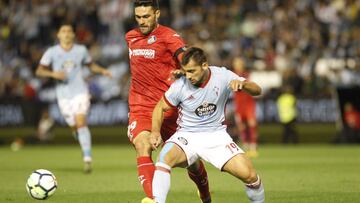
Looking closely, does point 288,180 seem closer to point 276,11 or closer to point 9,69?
point 276,11

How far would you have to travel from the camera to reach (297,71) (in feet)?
80.4

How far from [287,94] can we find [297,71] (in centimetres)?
96

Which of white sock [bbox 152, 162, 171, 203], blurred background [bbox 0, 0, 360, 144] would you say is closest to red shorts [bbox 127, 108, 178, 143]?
white sock [bbox 152, 162, 171, 203]

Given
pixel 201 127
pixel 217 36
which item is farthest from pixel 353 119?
pixel 201 127

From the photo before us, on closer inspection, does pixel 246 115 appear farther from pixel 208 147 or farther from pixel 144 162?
pixel 208 147

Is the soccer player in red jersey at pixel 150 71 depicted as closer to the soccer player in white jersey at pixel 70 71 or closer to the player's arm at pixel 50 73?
the player's arm at pixel 50 73

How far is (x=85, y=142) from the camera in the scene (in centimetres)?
1502

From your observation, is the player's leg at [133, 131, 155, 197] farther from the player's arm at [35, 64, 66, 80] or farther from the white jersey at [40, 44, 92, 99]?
the white jersey at [40, 44, 92, 99]

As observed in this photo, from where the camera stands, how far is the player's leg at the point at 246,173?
27.1ft

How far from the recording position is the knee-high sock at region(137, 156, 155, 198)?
8.95m

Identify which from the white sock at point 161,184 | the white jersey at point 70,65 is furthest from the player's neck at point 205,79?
the white jersey at point 70,65

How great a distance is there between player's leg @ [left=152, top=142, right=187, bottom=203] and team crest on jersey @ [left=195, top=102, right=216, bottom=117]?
0.44 metres

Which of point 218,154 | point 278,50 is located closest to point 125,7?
point 278,50

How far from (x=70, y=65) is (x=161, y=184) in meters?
7.59
